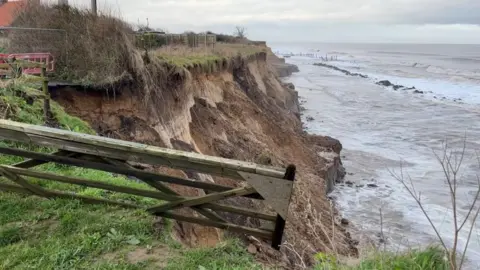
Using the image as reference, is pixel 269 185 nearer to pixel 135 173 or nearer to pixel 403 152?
pixel 135 173

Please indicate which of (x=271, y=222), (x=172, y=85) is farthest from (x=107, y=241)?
(x=172, y=85)

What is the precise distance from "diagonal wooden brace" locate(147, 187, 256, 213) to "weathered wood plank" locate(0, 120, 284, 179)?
0.20 meters

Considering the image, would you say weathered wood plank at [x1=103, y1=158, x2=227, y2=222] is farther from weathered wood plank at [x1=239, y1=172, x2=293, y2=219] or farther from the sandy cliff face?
the sandy cliff face

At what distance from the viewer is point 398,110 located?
125ft

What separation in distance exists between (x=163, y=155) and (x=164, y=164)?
106 millimetres

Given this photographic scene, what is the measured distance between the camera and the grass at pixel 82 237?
12.9ft

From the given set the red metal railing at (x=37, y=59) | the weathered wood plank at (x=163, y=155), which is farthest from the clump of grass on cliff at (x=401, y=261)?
the red metal railing at (x=37, y=59)

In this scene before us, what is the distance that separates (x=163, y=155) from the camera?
416 centimetres

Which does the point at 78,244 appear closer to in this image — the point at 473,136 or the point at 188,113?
the point at 188,113

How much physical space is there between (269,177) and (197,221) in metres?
1.13

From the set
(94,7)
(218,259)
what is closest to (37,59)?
(94,7)

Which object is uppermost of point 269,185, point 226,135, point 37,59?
point 37,59

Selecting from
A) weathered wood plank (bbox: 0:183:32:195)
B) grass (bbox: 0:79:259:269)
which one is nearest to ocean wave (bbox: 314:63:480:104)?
grass (bbox: 0:79:259:269)

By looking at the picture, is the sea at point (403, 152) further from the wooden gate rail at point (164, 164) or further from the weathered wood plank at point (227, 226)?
the weathered wood plank at point (227, 226)
